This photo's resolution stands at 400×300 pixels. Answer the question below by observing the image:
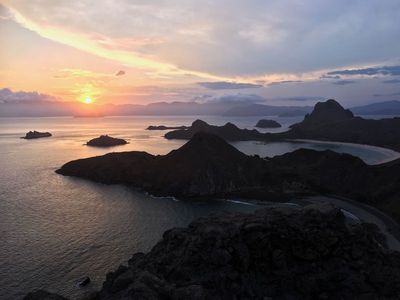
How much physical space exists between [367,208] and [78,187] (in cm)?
6888

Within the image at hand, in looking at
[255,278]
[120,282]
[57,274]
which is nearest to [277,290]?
[255,278]

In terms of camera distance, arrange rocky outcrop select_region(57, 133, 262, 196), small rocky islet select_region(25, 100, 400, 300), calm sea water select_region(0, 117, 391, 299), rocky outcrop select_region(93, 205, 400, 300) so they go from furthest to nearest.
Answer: rocky outcrop select_region(57, 133, 262, 196)
calm sea water select_region(0, 117, 391, 299)
rocky outcrop select_region(93, 205, 400, 300)
small rocky islet select_region(25, 100, 400, 300)

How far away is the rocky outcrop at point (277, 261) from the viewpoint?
38062 mm

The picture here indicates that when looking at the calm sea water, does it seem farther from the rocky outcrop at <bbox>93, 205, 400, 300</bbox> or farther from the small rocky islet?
the rocky outcrop at <bbox>93, 205, 400, 300</bbox>

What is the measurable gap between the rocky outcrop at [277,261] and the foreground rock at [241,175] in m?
43.3

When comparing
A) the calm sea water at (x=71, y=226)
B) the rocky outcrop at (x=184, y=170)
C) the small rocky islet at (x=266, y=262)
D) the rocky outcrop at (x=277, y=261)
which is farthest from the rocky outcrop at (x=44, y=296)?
the rocky outcrop at (x=184, y=170)

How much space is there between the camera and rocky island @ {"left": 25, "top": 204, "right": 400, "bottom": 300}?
38.1 metres

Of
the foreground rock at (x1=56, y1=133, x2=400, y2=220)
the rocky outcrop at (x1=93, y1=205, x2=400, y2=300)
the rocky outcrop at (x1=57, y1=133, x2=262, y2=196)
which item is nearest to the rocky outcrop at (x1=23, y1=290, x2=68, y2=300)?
the rocky outcrop at (x1=93, y1=205, x2=400, y2=300)

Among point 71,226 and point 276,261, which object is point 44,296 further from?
point 71,226

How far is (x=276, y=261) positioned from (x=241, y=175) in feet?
203

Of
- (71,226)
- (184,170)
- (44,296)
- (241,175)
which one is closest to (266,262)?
(44,296)

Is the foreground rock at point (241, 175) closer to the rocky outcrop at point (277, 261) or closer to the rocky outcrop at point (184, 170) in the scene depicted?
the rocky outcrop at point (184, 170)

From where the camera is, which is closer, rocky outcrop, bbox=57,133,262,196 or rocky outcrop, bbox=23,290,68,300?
rocky outcrop, bbox=23,290,68,300

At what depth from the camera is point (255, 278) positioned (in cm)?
3962
